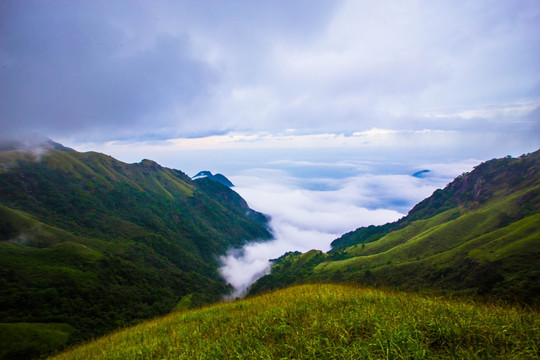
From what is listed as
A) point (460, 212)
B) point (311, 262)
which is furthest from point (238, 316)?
point (460, 212)

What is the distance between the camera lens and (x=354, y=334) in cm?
566

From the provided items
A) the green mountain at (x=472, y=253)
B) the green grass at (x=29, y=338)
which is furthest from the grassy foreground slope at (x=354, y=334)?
the green grass at (x=29, y=338)

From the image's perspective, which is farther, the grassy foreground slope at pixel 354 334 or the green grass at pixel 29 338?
the green grass at pixel 29 338

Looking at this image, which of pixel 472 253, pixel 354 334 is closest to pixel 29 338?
pixel 354 334

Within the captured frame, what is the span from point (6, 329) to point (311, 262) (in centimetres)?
16454

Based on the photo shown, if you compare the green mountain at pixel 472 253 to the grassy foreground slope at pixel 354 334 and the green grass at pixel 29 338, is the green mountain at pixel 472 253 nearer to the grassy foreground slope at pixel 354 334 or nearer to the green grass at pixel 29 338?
the grassy foreground slope at pixel 354 334

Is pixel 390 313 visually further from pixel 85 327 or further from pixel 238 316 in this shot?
pixel 85 327

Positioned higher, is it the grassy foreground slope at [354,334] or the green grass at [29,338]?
the grassy foreground slope at [354,334]

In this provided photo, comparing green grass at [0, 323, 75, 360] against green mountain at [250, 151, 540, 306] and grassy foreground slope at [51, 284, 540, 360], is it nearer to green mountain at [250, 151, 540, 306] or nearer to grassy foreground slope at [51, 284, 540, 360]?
green mountain at [250, 151, 540, 306]

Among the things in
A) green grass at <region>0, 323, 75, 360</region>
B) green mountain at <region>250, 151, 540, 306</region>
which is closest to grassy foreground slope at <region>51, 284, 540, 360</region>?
green mountain at <region>250, 151, 540, 306</region>

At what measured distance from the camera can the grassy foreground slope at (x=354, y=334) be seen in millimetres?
4559

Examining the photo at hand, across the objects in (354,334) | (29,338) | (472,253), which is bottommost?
(29,338)

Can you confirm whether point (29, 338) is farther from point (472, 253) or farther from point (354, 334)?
point (472, 253)

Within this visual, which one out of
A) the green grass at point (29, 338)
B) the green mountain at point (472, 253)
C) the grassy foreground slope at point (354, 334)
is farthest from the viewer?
the green mountain at point (472, 253)
